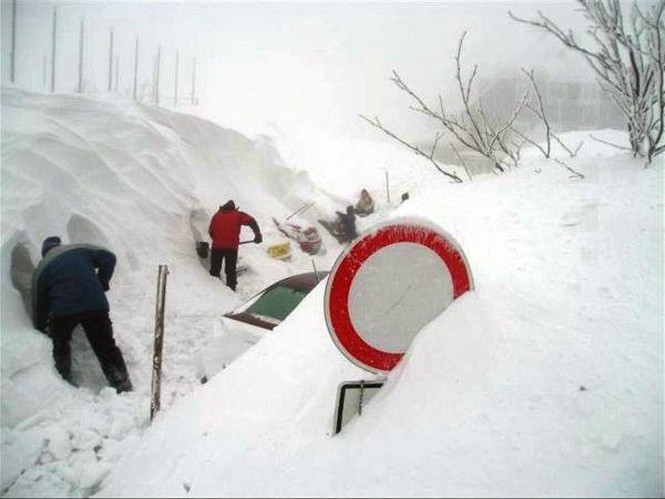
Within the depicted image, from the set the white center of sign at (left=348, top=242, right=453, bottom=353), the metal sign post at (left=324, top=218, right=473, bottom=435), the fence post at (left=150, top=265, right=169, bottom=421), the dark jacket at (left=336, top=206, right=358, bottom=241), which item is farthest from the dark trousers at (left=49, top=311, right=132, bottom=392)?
the dark jacket at (left=336, top=206, right=358, bottom=241)

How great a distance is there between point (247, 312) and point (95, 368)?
1724 millimetres

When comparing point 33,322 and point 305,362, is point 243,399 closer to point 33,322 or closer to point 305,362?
point 305,362

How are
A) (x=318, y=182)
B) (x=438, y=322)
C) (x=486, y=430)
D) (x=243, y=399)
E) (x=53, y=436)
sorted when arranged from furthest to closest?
(x=318, y=182) → (x=53, y=436) → (x=243, y=399) → (x=438, y=322) → (x=486, y=430)

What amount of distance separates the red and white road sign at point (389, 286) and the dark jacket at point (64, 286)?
3.65 meters

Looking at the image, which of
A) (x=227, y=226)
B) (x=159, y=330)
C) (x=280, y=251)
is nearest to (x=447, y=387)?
(x=159, y=330)

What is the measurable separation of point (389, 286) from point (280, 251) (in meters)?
9.28

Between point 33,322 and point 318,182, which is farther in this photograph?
point 318,182

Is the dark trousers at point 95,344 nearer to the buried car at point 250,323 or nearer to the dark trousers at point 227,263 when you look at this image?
the buried car at point 250,323

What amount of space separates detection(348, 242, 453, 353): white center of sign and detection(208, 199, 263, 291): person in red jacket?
6.90 metres

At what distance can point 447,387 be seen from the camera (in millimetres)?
1884

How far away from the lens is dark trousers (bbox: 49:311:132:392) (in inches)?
185

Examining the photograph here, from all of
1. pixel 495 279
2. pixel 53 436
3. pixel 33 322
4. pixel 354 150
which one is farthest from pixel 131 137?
pixel 354 150

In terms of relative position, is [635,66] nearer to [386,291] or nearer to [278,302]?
[386,291]

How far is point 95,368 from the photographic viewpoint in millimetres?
5160
